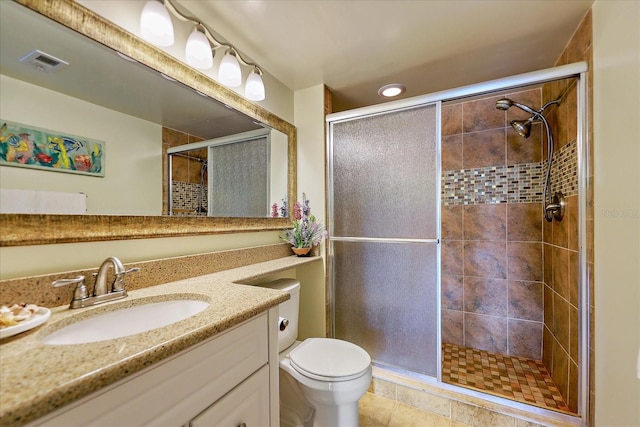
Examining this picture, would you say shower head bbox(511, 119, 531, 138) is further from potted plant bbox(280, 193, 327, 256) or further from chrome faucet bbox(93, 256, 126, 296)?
chrome faucet bbox(93, 256, 126, 296)

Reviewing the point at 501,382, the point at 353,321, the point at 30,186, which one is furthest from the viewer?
the point at 353,321

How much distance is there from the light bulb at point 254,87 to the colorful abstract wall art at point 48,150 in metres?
0.84

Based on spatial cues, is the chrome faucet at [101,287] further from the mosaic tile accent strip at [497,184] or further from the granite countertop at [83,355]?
the mosaic tile accent strip at [497,184]

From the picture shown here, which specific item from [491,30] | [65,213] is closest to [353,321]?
[65,213]

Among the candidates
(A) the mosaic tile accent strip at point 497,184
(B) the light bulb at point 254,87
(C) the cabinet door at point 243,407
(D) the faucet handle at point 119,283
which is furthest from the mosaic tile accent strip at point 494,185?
(D) the faucet handle at point 119,283

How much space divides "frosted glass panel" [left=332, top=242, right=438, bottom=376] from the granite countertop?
A: 3.25 feet

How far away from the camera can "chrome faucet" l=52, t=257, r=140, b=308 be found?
832 mm

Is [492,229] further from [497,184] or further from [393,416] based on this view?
[393,416]

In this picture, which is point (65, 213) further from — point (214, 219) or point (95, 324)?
point (214, 219)

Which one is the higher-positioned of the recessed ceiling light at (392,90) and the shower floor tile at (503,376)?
the recessed ceiling light at (392,90)

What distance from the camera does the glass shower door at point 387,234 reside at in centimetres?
162

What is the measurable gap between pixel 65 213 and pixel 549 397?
2.55 m

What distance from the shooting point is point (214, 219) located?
1409 mm

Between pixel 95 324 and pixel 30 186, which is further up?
pixel 30 186
